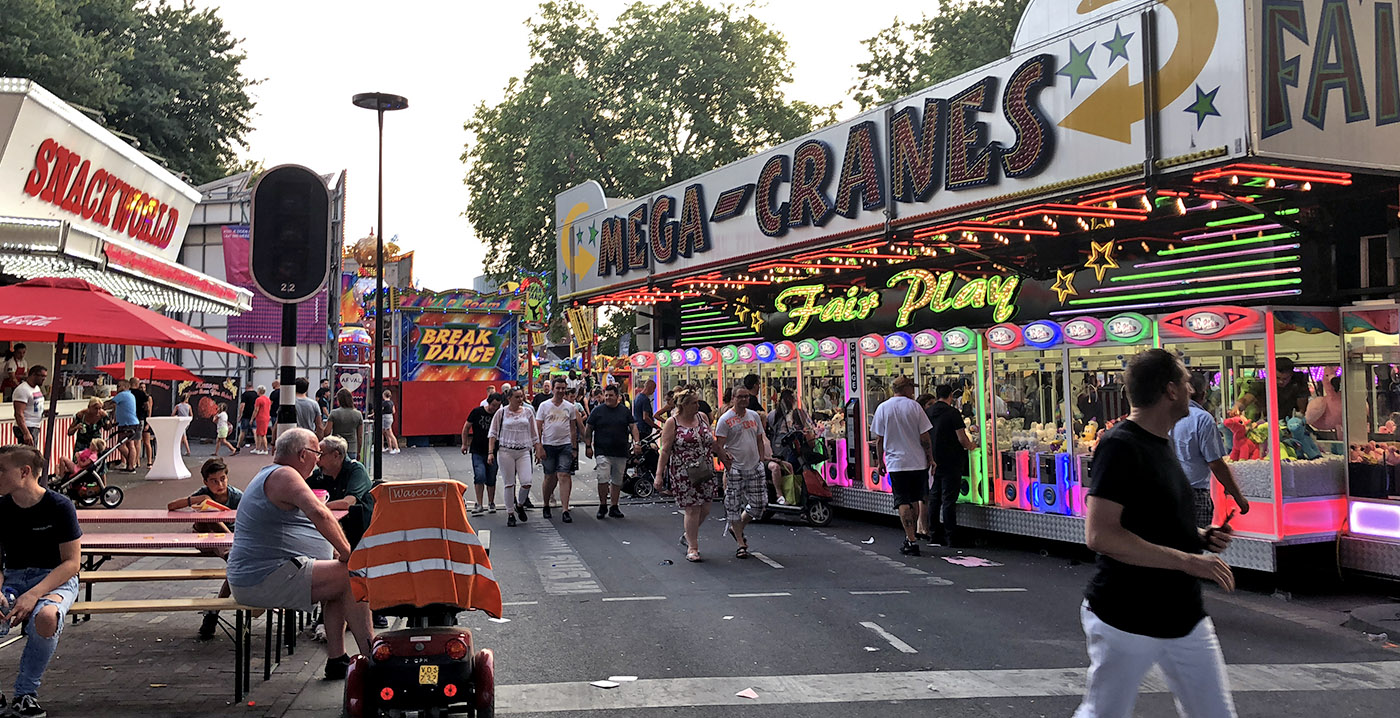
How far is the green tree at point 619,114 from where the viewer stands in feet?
109

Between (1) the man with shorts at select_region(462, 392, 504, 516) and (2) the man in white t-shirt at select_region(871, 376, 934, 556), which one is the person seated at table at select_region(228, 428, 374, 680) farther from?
(1) the man with shorts at select_region(462, 392, 504, 516)

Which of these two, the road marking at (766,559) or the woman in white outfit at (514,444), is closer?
the road marking at (766,559)

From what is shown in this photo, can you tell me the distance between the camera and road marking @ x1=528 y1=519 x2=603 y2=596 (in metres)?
9.17

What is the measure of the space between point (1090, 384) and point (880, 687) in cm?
610

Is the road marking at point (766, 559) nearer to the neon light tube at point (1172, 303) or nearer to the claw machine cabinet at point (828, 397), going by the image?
the claw machine cabinet at point (828, 397)

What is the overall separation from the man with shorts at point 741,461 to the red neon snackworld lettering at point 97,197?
911 cm

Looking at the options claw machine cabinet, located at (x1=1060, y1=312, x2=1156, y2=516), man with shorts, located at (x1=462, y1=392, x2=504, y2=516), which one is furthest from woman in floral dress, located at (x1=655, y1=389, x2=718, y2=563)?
man with shorts, located at (x1=462, y1=392, x2=504, y2=516)

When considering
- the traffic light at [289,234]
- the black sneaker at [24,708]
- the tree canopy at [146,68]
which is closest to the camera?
the black sneaker at [24,708]

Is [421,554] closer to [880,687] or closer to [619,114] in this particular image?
[880,687]

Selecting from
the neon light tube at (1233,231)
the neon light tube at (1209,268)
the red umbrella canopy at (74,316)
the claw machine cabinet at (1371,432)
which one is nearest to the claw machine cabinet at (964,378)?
the neon light tube at (1209,268)

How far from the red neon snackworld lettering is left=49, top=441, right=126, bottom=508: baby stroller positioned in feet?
11.7

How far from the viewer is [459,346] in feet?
100

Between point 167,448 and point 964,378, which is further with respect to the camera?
point 167,448

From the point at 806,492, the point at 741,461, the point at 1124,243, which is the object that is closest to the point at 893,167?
the point at 1124,243
